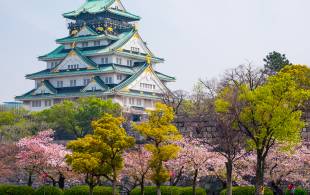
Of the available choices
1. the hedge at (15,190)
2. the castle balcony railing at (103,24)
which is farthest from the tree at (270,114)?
the castle balcony railing at (103,24)

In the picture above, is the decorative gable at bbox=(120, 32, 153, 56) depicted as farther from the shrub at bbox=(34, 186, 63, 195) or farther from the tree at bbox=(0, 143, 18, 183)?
the shrub at bbox=(34, 186, 63, 195)

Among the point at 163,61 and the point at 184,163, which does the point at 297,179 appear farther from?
the point at 163,61

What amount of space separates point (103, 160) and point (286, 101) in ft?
39.7

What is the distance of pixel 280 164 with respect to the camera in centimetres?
5119

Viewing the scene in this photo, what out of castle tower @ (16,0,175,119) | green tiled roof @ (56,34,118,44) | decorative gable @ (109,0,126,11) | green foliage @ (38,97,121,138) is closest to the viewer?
green foliage @ (38,97,121,138)

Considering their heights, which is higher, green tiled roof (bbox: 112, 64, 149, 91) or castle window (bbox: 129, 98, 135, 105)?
green tiled roof (bbox: 112, 64, 149, 91)

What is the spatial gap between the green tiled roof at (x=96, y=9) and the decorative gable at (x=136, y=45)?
16.1 ft


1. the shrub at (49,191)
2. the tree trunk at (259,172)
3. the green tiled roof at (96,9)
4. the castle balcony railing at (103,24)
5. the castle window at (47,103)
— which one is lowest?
the shrub at (49,191)

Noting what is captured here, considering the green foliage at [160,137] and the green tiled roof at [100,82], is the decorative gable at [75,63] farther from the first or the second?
the green foliage at [160,137]

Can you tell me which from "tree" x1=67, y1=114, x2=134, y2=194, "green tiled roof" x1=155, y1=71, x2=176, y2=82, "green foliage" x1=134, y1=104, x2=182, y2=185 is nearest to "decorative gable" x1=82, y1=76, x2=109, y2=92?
"green tiled roof" x1=155, y1=71, x2=176, y2=82

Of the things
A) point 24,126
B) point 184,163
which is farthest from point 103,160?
point 24,126

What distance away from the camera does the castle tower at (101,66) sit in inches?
3797

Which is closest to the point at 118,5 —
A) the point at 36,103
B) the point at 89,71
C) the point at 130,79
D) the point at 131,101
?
the point at 89,71

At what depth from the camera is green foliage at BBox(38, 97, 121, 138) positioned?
78.1 metres
